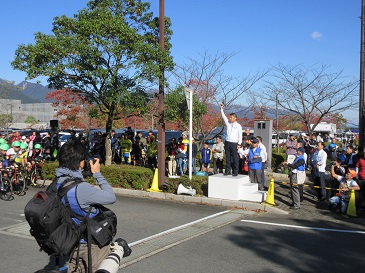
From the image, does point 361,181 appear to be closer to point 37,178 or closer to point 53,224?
point 53,224

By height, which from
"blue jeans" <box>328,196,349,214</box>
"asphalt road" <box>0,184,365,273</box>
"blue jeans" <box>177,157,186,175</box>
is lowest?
"asphalt road" <box>0,184,365,273</box>

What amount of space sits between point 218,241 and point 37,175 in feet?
28.6

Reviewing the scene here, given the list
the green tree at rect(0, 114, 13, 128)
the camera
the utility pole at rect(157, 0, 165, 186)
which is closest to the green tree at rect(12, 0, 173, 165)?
the utility pole at rect(157, 0, 165, 186)

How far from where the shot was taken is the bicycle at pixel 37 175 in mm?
12891

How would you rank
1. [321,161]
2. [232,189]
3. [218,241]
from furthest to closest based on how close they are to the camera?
[321,161] < [232,189] < [218,241]

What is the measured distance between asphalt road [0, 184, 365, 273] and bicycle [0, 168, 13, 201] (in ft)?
2.10

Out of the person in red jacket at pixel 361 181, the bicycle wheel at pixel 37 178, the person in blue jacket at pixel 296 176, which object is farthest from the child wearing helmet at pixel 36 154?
the person in red jacket at pixel 361 181

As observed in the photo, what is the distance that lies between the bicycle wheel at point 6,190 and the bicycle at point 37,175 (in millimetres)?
2176

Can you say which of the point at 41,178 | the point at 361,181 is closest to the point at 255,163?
the point at 361,181

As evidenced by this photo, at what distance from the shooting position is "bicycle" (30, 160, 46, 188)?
42.3 ft

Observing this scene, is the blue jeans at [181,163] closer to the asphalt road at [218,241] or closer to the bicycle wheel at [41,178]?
the asphalt road at [218,241]

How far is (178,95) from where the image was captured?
41.9ft

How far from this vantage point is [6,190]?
35.0ft

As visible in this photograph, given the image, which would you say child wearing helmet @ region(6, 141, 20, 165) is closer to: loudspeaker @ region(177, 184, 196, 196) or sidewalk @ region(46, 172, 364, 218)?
sidewalk @ region(46, 172, 364, 218)
